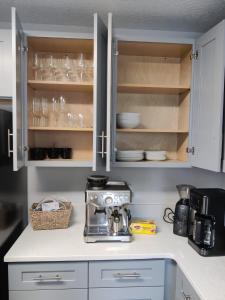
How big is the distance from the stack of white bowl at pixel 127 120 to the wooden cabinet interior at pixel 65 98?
0.22 metres

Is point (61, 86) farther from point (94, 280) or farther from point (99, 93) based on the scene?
point (94, 280)

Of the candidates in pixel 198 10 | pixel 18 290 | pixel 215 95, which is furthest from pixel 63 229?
pixel 198 10

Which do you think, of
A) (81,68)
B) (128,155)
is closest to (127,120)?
(128,155)

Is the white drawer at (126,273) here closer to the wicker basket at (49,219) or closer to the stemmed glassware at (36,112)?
the wicker basket at (49,219)

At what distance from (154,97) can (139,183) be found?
0.70m

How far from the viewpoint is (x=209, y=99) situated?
1451 millimetres

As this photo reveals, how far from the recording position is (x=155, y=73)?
6.04 feet

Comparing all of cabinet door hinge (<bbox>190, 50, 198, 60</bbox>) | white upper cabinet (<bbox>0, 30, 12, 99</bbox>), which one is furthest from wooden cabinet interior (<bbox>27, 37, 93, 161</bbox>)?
cabinet door hinge (<bbox>190, 50, 198, 60</bbox>)

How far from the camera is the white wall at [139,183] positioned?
1879 mm

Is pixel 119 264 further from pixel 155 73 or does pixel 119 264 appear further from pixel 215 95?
pixel 155 73

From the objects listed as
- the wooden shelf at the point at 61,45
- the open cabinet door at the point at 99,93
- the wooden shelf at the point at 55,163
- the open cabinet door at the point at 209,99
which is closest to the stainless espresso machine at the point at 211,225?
the open cabinet door at the point at 209,99

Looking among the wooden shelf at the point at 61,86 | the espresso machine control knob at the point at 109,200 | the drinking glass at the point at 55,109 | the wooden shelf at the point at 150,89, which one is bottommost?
the espresso machine control knob at the point at 109,200

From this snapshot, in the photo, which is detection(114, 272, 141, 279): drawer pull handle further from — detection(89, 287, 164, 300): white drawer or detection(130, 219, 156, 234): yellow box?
detection(130, 219, 156, 234): yellow box

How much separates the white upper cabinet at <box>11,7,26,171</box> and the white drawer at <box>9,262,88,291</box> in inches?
21.9
